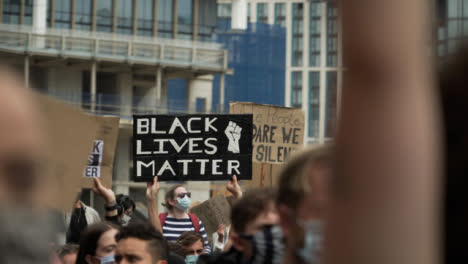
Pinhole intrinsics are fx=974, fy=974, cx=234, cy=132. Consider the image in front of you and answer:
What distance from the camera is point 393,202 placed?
0.74m

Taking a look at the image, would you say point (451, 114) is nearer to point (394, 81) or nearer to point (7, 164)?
point (394, 81)

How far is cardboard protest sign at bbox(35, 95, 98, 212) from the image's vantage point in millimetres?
1087

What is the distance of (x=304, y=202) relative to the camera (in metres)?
1.11

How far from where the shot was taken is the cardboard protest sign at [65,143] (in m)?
1.09

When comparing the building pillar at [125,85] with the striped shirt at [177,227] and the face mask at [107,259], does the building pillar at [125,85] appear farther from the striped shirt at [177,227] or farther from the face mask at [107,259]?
the face mask at [107,259]

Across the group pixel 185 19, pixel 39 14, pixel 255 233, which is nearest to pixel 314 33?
pixel 185 19

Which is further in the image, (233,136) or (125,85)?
(125,85)

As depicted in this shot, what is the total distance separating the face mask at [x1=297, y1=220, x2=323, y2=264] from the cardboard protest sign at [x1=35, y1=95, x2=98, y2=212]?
27cm

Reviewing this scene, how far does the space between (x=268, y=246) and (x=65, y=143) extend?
43cm

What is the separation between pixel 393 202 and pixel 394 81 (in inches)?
3.7

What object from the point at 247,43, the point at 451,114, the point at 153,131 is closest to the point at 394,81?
the point at 451,114

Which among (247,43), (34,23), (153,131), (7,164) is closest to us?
(7,164)

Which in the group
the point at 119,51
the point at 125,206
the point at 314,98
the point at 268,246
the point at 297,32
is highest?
the point at 297,32

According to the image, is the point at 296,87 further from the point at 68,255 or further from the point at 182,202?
the point at 68,255
